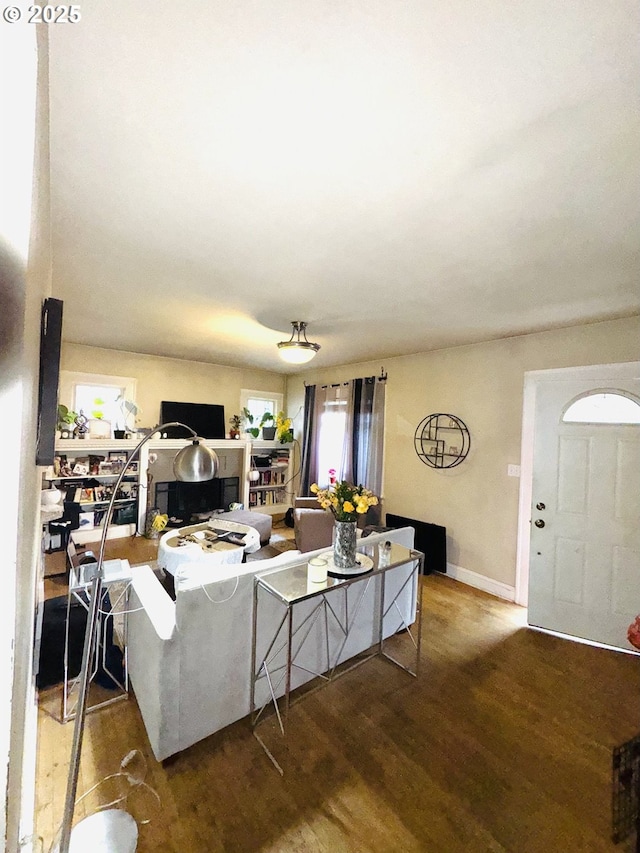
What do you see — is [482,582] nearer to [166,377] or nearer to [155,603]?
[155,603]

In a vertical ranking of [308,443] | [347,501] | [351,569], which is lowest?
[351,569]

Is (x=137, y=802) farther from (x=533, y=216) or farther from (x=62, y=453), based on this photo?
(x=62, y=453)

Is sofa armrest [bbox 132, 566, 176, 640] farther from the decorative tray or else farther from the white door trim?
the white door trim

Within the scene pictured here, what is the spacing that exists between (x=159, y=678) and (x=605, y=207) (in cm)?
274

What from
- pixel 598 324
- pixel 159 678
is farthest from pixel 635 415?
pixel 159 678

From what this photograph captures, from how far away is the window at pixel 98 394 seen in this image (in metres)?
4.49

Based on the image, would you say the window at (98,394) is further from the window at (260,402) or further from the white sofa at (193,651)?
the white sofa at (193,651)

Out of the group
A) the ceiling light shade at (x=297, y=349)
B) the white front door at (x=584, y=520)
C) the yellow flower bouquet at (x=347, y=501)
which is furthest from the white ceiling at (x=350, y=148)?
the yellow flower bouquet at (x=347, y=501)

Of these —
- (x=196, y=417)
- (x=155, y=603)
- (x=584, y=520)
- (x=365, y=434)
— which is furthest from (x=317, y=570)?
(x=196, y=417)

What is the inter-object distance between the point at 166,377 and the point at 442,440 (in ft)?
12.8

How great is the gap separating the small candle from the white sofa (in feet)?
0.69

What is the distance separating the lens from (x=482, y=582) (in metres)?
3.56

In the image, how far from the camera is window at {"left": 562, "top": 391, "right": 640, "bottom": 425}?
2.63 metres

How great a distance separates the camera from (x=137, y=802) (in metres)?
1.48
